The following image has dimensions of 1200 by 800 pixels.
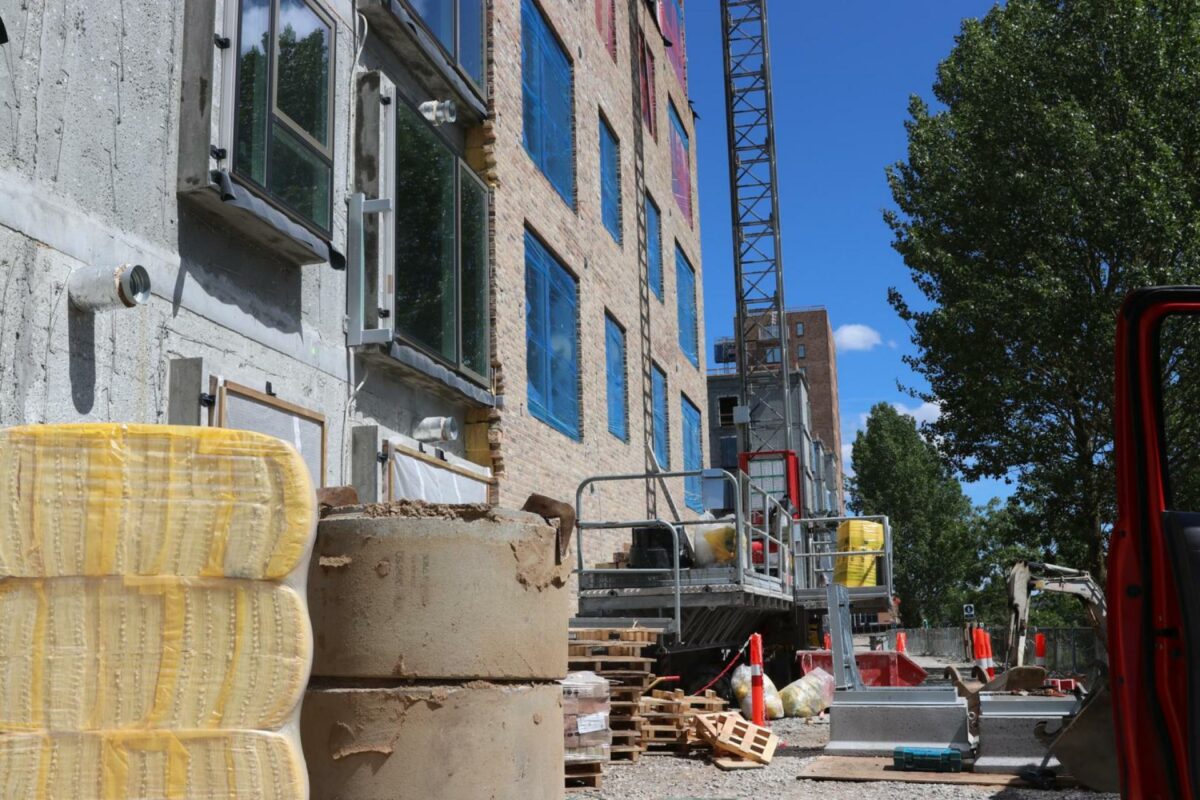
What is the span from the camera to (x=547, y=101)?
57.6ft

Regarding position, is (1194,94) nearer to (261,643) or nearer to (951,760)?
(951,760)

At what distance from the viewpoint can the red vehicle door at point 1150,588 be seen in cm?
373

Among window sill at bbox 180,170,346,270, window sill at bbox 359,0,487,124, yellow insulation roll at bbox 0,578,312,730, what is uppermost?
window sill at bbox 359,0,487,124

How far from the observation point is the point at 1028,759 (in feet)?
35.6

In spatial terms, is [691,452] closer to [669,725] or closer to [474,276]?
[474,276]

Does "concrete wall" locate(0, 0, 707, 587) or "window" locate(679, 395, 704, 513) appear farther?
"window" locate(679, 395, 704, 513)

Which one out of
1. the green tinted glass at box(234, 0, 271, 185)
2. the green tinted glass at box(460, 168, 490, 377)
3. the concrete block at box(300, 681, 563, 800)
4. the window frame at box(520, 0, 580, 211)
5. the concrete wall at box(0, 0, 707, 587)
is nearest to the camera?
the concrete block at box(300, 681, 563, 800)

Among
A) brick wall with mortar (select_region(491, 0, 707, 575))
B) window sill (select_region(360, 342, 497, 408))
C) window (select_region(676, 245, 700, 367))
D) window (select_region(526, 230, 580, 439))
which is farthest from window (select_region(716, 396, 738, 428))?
window sill (select_region(360, 342, 497, 408))

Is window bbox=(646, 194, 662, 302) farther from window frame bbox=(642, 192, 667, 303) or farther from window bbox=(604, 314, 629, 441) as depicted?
window bbox=(604, 314, 629, 441)

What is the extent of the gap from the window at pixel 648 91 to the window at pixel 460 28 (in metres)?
9.90

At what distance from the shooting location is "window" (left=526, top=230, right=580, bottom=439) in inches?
622

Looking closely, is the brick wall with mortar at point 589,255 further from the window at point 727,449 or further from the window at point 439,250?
the window at point 727,449

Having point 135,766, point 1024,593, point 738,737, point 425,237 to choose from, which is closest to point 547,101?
point 425,237

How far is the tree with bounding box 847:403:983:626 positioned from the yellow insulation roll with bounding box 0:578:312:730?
65.9 m
